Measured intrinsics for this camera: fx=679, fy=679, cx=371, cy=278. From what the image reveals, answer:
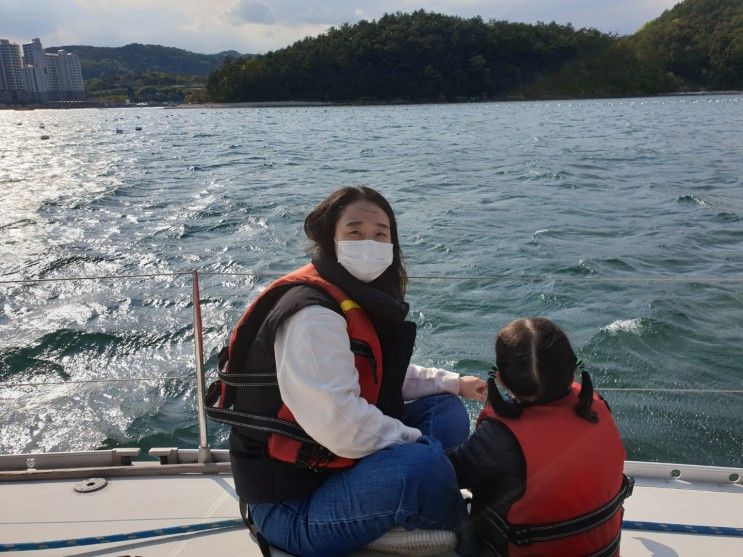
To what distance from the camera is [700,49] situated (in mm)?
79312

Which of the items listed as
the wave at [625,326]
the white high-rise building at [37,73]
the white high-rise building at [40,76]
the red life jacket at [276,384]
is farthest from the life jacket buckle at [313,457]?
the white high-rise building at [37,73]

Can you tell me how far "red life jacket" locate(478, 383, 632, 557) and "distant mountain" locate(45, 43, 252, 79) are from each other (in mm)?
157332

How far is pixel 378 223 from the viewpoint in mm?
1600

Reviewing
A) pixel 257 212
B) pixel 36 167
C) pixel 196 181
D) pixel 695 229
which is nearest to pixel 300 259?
pixel 257 212

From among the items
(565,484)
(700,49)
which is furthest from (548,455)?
(700,49)

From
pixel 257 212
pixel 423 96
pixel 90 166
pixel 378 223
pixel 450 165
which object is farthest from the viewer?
pixel 423 96

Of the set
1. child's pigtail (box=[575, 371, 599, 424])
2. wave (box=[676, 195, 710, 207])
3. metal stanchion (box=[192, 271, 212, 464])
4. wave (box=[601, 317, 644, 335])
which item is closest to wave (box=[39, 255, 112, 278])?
wave (box=[601, 317, 644, 335])

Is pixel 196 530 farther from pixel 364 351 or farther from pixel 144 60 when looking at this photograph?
pixel 144 60

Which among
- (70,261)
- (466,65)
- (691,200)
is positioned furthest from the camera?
(466,65)

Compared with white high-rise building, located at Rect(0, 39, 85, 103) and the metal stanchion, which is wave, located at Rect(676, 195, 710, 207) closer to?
the metal stanchion

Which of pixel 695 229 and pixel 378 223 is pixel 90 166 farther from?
pixel 378 223

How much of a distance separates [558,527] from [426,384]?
1.92ft

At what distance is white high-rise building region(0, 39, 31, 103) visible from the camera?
114875 mm

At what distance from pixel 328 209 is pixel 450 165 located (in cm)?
1481
